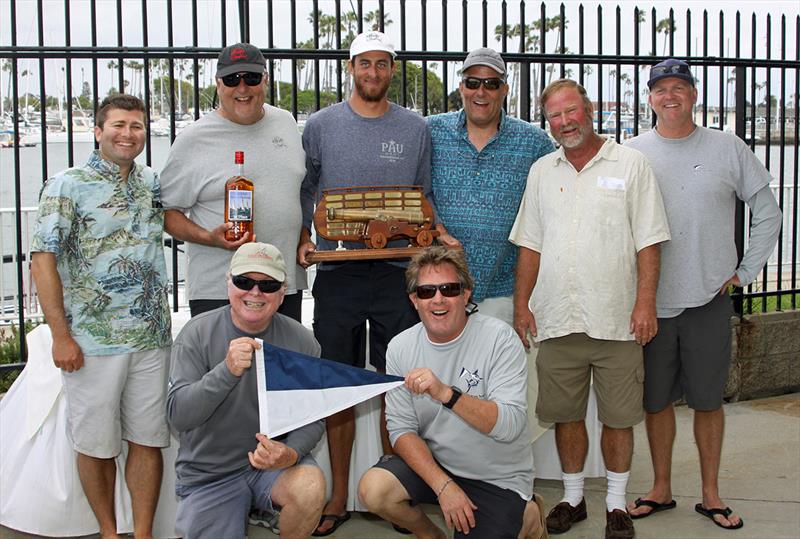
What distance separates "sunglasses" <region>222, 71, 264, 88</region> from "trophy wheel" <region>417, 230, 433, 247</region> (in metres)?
1.11

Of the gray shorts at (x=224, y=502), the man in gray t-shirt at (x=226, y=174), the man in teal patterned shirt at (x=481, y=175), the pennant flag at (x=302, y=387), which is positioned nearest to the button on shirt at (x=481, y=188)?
the man in teal patterned shirt at (x=481, y=175)

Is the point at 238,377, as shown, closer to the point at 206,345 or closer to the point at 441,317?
the point at 206,345

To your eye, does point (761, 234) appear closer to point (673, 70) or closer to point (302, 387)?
point (673, 70)

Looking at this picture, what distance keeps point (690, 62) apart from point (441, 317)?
162 inches

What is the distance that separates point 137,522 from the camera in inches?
167

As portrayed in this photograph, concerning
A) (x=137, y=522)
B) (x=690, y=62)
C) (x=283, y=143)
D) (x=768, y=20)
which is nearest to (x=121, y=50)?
(x=283, y=143)

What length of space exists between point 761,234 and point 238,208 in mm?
2732

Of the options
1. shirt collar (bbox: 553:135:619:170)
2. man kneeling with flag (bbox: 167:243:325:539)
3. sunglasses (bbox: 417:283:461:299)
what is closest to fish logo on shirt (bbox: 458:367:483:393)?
sunglasses (bbox: 417:283:461:299)

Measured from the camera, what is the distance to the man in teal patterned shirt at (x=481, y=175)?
4637 mm

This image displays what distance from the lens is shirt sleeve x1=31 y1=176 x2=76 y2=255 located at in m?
3.90

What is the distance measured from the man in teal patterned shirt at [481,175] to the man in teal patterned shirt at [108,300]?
1514mm

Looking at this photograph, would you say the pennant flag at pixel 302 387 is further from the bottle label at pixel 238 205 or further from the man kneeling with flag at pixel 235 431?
the bottle label at pixel 238 205

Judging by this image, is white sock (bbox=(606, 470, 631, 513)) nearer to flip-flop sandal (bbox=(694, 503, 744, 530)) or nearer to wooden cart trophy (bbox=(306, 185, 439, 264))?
flip-flop sandal (bbox=(694, 503, 744, 530))

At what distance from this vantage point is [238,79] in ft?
14.2
